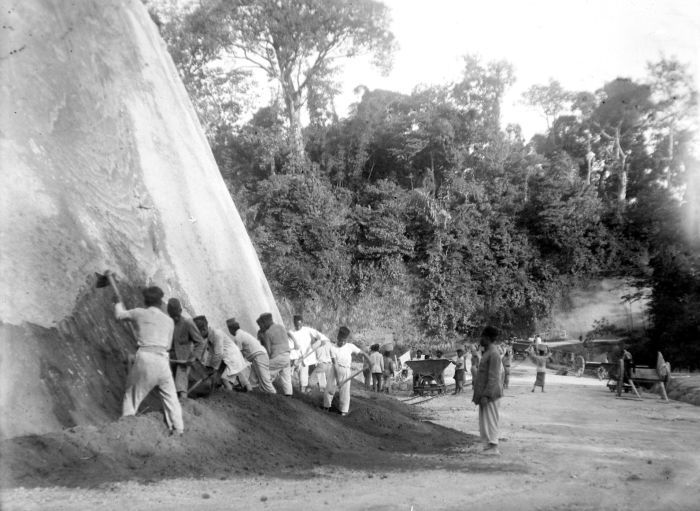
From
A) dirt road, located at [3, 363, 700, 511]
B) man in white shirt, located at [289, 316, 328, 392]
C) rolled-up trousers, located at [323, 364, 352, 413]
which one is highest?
man in white shirt, located at [289, 316, 328, 392]

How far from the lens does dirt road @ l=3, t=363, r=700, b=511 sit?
18.9 ft

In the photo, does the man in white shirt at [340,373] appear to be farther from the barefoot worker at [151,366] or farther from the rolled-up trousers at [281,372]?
the barefoot worker at [151,366]

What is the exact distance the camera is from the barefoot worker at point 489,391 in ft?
29.2

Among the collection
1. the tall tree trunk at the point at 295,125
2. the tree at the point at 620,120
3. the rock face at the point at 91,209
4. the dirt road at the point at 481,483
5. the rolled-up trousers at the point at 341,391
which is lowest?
the dirt road at the point at 481,483

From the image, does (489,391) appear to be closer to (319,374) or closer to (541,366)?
(319,374)

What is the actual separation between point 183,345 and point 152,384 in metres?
1.37

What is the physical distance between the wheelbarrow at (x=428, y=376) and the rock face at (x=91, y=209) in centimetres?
623

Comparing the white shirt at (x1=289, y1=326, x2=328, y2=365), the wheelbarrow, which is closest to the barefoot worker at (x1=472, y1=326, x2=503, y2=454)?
the white shirt at (x1=289, y1=326, x2=328, y2=365)

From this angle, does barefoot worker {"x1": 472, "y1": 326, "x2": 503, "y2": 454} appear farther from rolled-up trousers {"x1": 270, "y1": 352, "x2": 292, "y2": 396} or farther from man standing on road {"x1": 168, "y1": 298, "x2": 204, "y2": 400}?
man standing on road {"x1": 168, "y1": 298, "x2": 204, "y2": 400}

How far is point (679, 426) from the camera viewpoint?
1167 cm

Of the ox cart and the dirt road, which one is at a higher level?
the ox cart

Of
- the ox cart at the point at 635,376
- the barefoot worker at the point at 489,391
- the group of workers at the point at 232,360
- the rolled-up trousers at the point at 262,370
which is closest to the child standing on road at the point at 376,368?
the group of workers at the point at 232,360

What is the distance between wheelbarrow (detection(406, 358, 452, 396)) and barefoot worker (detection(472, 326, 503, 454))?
8945 mm

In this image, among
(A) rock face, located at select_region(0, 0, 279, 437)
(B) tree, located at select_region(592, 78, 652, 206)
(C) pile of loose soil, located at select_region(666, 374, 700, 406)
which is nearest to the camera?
(A) rock face, located at select_region(0, 0, 279, 437)
